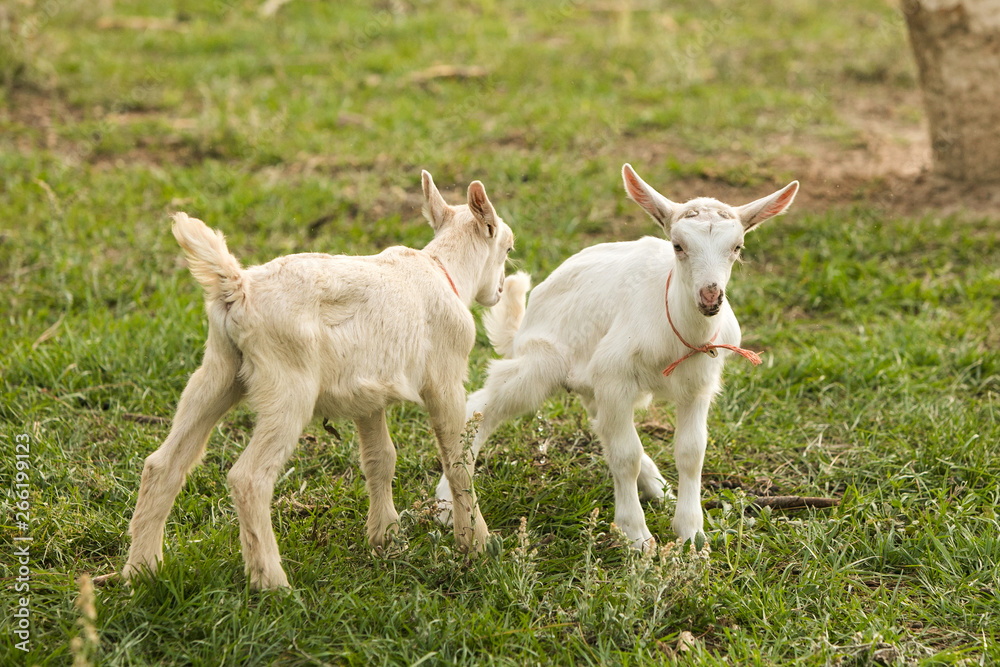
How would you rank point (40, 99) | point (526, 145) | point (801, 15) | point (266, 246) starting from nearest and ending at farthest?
point (266, 246) → point (526, 145) → point (40, 99) → point (801, 15)

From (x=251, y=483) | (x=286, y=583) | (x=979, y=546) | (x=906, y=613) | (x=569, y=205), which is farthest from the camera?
(x=569, y=205)

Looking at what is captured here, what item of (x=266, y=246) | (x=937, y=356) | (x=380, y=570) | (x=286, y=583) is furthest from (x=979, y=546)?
(x=266, y=246)

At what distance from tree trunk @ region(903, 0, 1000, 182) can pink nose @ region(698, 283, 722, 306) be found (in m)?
5.01

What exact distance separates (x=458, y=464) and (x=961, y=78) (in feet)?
18.7

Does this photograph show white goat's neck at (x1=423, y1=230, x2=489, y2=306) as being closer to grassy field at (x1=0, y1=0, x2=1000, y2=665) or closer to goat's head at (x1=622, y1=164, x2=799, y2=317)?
goat's head at (x1=622, y1=164, x2=799, y2=317)

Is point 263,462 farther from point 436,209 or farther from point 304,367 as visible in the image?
point 436,209

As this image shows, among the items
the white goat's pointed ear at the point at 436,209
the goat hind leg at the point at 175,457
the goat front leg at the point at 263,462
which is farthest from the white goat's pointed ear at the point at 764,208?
the goat hind leg at the point at 175,457

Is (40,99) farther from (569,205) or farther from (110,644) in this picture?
(110,644)

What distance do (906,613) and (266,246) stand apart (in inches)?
187

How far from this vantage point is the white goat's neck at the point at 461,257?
12.4 ft

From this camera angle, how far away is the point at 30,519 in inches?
147

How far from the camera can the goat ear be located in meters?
3.72

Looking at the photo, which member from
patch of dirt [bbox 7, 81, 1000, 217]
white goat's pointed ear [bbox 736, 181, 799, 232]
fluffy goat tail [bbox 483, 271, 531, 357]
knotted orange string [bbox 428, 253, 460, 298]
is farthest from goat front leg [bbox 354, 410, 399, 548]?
patch of dirt [bbox 7, 81, 1000, 217]

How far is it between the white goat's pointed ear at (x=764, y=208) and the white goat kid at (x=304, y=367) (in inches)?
45.8
